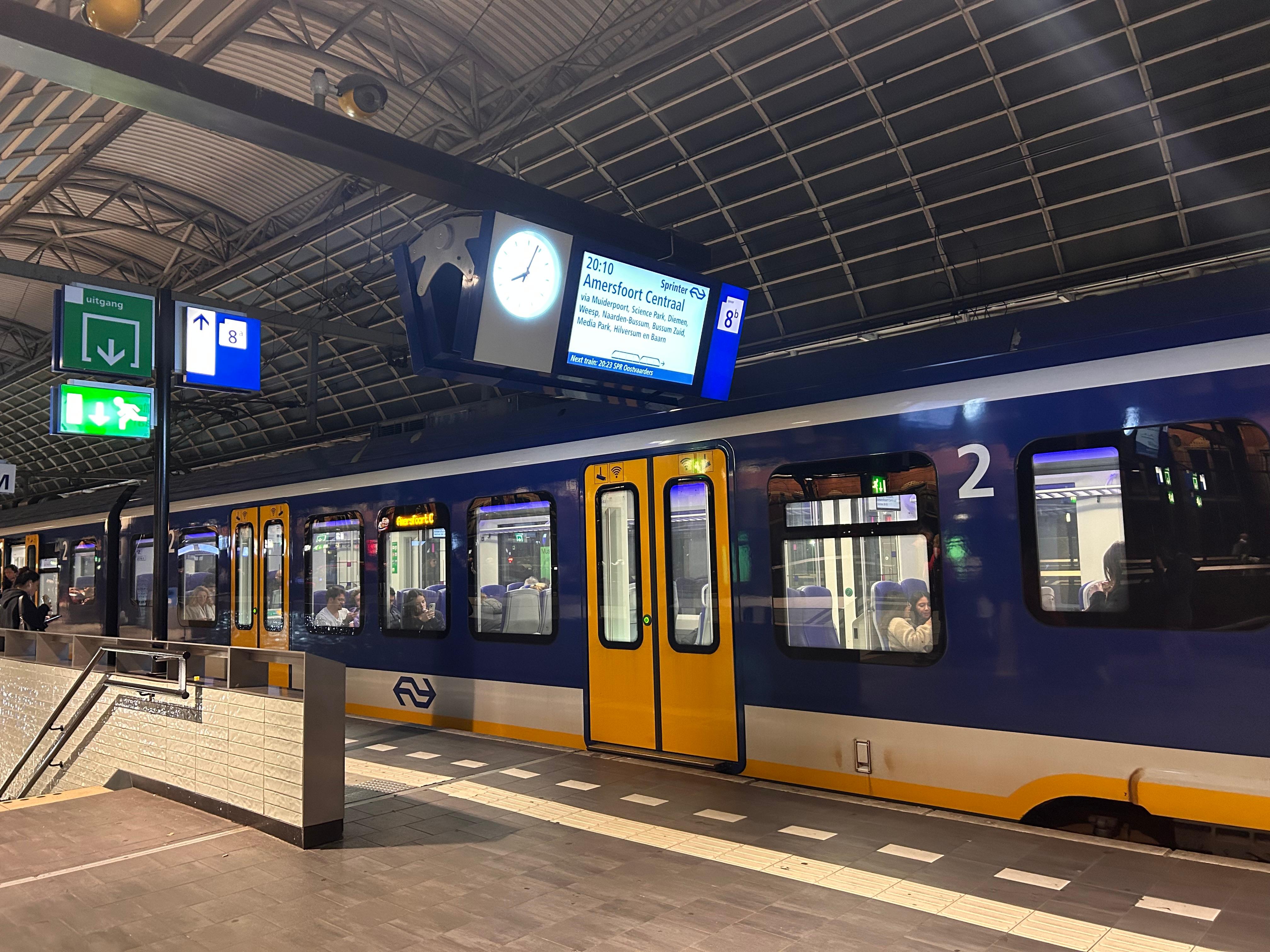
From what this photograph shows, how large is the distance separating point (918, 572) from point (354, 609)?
6.89 metres

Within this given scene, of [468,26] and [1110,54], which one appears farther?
[468,26]

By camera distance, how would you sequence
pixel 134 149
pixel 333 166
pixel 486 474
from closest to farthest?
1. pixel 333 166
2. pixel 486 474
3. pixel 134 149

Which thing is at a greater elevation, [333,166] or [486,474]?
[333,166]

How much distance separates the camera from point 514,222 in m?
6.32

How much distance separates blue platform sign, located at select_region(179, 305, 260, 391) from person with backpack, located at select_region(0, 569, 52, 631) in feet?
12.4

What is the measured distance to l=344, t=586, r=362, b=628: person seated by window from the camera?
10.6m

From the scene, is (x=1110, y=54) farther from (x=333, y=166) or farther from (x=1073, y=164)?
(x=333, y=166)

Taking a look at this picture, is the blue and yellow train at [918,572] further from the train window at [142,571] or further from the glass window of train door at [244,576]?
the train window at [142,571]

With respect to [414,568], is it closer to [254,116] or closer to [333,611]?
[333,611]

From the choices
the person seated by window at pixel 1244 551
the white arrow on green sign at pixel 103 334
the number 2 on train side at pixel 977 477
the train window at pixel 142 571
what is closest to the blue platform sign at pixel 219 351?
the white arrow on green sign at pixel 103 334

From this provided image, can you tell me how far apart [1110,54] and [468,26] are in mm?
8483

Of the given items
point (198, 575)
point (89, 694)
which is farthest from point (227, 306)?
point (89, 694)

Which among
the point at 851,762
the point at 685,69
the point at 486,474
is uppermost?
the point at 685,69

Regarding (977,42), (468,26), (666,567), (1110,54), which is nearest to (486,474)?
(666,567)
